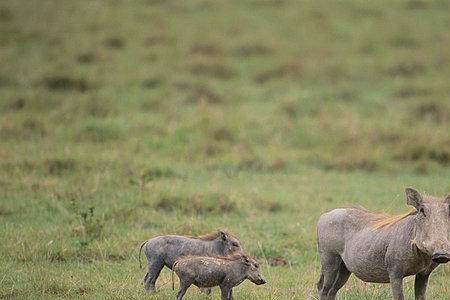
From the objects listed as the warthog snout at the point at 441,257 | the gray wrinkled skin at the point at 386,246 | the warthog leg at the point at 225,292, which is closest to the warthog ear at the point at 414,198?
the gray wrinkled skin at the point at 386,246

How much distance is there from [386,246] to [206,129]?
311 inches

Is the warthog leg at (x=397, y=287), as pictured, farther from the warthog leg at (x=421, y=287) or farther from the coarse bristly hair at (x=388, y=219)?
the coarse bristly hair at (x=388, y=219)

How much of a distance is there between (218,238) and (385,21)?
1452 cm

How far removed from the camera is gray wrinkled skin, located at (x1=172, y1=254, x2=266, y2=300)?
19.8ft

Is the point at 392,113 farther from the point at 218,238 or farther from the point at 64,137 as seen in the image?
the point at 218,238

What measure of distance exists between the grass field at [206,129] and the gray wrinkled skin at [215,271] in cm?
42

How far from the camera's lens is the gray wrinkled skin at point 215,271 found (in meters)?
6.04

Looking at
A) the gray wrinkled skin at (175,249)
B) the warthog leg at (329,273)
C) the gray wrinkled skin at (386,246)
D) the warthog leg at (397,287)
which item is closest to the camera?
the gray wrinkled skin at (386,246)

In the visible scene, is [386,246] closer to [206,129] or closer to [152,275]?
[152,275]

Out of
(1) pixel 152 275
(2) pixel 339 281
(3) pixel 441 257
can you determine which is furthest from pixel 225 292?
(3) pixel 441 257

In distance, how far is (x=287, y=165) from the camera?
12.4 meters

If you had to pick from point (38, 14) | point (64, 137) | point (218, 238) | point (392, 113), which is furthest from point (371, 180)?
point (38, 14)

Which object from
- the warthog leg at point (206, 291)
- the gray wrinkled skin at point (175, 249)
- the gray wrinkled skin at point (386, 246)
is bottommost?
the warthog leg at point (206, 291)

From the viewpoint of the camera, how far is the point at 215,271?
6078 millimetres
